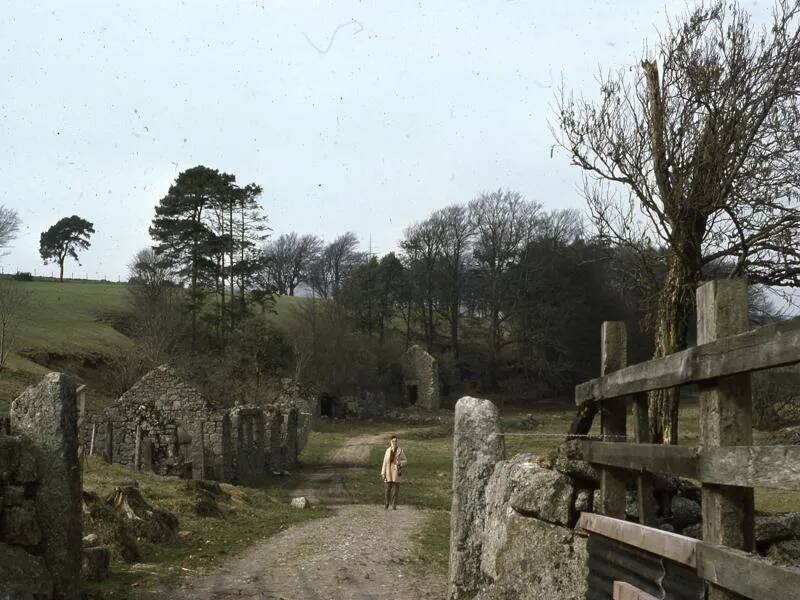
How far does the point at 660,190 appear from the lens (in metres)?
13.9

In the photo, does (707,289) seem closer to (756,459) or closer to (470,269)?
(756,459)

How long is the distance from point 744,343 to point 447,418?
185 feet

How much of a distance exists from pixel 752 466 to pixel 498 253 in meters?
66.2

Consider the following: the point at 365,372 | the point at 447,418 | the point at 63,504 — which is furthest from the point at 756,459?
the point at 365,372

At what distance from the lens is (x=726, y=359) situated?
11.6 ft

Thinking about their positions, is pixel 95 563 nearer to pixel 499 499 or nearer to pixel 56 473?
pixel 56 473

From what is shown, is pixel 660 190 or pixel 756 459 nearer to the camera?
pixel 756 459

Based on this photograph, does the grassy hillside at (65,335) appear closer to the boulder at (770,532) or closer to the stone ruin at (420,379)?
the stone ruin at (420,379)

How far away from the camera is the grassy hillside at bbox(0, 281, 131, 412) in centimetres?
4347

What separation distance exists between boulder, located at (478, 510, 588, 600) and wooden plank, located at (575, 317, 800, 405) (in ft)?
5.31

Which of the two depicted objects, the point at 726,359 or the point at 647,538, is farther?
the point at 647,538

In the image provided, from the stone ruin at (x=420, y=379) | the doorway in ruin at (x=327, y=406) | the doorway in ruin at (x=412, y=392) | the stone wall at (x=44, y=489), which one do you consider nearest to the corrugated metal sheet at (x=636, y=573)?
the stone wall at (x=44, y=489)

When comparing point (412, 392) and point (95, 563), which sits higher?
point (412, 392)

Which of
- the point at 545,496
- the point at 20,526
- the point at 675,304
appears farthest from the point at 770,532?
the point at 675,304
